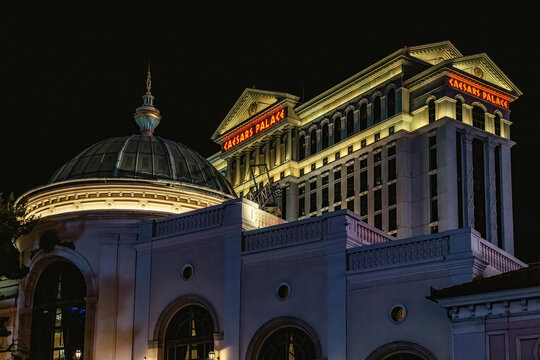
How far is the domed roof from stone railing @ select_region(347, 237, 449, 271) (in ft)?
44.5

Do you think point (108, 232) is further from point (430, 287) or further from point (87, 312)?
point (430, 287)

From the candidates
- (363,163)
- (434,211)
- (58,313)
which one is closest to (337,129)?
(363,163)

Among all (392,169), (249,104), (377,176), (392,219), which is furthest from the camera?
(249,104)

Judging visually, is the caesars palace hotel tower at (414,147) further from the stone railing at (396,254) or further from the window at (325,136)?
the stone railing at (396,254)

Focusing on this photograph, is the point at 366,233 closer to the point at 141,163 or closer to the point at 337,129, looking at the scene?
the point at 141,163

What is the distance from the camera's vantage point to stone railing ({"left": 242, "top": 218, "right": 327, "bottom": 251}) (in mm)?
38744

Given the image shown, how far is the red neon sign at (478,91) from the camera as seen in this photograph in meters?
97.4

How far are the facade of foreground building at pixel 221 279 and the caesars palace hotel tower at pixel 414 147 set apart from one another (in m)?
43.4

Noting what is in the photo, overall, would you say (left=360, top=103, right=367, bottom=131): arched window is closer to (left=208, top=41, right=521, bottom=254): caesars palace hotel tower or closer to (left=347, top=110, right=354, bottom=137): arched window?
(left=208, top=41, right=521, bottom=254): caesars palace hotel tower

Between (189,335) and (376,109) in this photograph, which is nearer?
(189,335)

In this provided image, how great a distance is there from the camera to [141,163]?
48.8 meters

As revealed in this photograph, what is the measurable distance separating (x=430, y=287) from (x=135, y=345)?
575 inches

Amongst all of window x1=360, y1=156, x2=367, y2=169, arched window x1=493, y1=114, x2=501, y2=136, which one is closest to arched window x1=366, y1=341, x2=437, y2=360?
window x1=360, y1=156, x2=367, y2=169

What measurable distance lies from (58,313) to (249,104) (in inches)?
3043
